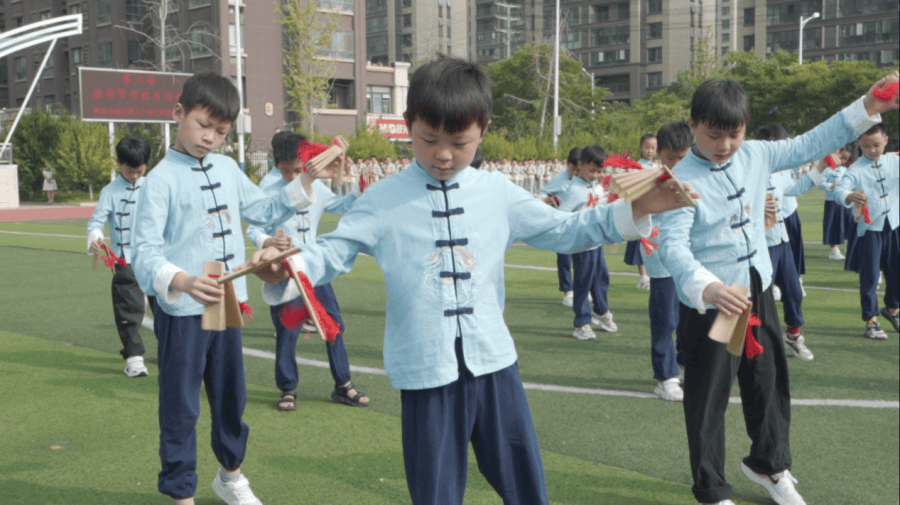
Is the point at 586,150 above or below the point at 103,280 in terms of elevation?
above

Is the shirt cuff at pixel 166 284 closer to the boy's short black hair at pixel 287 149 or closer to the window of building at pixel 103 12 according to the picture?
the boy's short black hair at pixel 287 149

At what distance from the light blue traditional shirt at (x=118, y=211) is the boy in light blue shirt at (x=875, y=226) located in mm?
6245

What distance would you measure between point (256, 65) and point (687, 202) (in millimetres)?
47173

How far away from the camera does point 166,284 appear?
316 centimetres

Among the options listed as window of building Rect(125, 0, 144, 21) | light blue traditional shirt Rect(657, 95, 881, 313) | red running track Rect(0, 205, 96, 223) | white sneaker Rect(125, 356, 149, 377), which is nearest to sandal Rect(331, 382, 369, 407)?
white sneaker Rect(125, 356, 149, 377)

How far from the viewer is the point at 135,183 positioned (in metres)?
6.52

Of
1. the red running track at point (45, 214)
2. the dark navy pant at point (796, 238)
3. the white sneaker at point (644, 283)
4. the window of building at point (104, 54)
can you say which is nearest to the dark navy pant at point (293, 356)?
the white sneaker at point (644, 283)

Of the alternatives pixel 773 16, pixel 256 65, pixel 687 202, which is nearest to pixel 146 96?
pixel 256 65

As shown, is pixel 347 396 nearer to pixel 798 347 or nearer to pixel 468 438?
pixel 468 438

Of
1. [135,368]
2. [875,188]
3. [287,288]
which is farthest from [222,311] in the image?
[875,188]

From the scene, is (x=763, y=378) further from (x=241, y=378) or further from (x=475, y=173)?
(x=241, y=378)

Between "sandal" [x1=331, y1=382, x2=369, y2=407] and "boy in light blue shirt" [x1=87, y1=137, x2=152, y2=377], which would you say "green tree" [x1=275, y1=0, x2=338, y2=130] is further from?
"sandal" [x1=331, y1=382, x2=369, y2=407]

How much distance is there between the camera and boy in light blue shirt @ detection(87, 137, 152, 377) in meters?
6.38

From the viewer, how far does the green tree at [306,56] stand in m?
41.9
